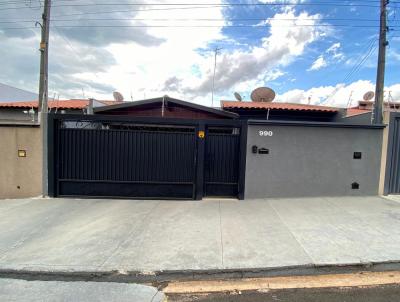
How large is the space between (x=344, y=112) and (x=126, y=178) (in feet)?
32.7

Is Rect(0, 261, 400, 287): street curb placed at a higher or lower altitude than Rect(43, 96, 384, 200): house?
lower

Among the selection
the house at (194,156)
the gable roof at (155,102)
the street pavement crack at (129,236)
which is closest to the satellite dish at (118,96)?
the gable roof at (155,102)

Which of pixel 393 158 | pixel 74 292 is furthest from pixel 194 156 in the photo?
pixel 393 158

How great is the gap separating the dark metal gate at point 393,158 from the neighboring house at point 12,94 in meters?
23.3

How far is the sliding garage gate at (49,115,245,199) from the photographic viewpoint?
7.33 meters

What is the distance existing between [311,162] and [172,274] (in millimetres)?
5214

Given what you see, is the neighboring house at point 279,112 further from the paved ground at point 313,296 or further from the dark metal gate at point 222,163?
the paved ground at point 313,296

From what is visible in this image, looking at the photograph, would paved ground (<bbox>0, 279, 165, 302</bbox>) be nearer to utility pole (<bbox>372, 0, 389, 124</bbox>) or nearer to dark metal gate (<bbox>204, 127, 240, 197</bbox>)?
dark metal gate (<bbox>204, 127, 240, 197</bbox>)

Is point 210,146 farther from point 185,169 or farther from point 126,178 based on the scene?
point 126,178

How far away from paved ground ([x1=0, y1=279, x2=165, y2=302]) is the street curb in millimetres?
133

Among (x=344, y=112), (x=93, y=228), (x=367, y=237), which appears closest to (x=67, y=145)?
(x=93, y=228)

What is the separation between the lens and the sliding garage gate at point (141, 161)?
7328mm

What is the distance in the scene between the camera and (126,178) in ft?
24.3

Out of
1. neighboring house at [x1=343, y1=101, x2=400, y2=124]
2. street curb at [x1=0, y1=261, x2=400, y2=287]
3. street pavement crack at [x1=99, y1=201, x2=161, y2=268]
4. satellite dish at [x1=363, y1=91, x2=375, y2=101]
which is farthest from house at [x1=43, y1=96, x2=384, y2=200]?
satellite dish at [x1=363, y1=91, x2=375, y2=101]
